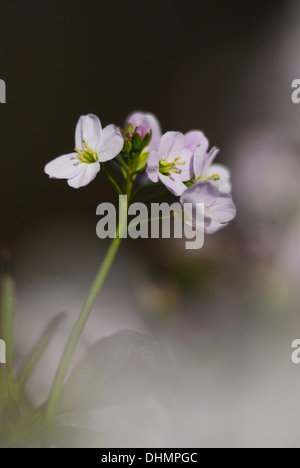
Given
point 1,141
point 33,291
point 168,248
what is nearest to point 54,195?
point 1,141

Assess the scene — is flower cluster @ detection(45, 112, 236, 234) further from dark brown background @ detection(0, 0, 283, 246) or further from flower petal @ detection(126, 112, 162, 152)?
dark brown background @ detection(0, 0, 283, 246)

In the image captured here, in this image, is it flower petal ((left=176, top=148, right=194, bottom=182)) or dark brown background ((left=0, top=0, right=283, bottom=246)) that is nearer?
flower petal ((left=176, top=148, right=194, bottom=182))

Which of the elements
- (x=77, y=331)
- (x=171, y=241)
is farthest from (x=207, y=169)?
(x=171, y=241)

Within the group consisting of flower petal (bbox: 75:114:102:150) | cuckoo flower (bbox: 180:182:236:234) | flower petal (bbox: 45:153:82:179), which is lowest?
cuckoo flower (bbox: 180:182:236:234)

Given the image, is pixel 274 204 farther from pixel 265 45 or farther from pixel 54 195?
pixel 265 45

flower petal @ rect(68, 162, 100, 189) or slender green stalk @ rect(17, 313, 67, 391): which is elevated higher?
flower petal @ rect(68, 162, 100, 189)

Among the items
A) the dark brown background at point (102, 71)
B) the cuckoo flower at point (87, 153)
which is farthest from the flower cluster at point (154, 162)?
the dark brown background at point (102, 71)

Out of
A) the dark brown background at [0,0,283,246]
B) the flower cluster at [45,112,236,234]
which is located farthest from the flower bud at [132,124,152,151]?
the dark brown background at [0,0,283,246]
